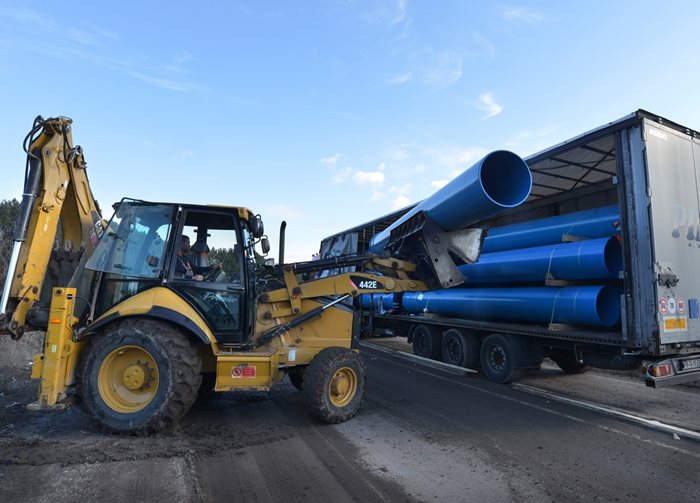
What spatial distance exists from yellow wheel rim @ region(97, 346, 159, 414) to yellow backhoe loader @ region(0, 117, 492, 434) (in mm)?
12

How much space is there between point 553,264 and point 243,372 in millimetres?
4950

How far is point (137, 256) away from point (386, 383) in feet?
14.8

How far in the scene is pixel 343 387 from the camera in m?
5.20

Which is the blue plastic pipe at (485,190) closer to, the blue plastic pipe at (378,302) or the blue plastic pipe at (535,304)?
the blue plastic pipe at (535,304)

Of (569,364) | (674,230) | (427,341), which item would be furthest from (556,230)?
(427,341)

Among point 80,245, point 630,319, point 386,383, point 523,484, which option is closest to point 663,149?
point 630,319

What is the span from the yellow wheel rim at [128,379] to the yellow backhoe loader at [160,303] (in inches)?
0.5

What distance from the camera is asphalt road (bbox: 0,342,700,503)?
3350mm

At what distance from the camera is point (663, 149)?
18.6 ft

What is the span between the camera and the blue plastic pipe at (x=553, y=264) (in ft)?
19.9

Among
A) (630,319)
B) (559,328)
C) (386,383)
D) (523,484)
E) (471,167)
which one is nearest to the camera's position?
(523,484)

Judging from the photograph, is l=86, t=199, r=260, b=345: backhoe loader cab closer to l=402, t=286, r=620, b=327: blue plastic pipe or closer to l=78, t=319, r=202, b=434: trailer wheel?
l=78, t=319, r=202, b=434: trailer wheel

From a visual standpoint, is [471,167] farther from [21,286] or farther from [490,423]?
[21,286]

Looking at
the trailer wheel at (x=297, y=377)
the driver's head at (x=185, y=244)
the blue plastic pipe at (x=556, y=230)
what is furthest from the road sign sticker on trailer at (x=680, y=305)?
the driver's head at (x=185, y=244)
